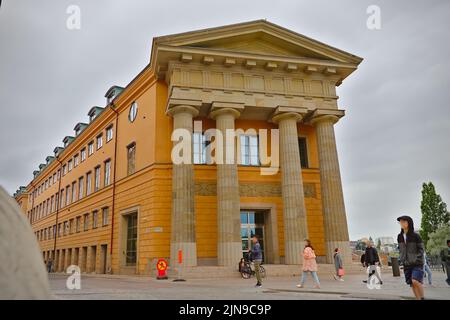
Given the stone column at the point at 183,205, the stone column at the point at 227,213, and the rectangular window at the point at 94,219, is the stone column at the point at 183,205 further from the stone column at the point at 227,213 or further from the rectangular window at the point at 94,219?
the rectangular window at the point at 94,219

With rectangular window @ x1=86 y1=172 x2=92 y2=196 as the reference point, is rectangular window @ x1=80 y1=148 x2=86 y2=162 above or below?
above

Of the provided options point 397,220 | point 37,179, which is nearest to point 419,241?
point 397,220

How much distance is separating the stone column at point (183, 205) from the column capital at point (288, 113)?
536 centimetres

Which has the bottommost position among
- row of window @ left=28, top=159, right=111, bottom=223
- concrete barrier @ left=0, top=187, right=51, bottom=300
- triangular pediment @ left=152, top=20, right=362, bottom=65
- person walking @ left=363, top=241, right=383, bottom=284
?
person walking @ left=363, top=241, right=383, bottom=284

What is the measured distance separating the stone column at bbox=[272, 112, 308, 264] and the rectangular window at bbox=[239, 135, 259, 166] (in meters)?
Result: 1.90

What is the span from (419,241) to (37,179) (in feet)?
190

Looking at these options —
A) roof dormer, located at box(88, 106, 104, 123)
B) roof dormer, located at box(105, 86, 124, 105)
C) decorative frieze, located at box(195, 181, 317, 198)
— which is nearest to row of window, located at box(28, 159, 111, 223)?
roof dormer, located at box(105, 86, 124, 105)

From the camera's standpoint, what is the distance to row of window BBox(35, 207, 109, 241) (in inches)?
1128

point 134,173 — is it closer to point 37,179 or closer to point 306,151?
point 306,151

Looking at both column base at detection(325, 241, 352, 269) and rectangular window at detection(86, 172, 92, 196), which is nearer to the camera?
column base at detection(325, 241, 352, 269)

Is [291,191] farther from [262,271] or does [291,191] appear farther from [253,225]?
[262,271]

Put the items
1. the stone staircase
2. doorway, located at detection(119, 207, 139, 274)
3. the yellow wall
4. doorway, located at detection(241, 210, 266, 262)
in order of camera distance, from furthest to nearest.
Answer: doorway, located at detection(119, 207, 139, 274), doorway, located at detection(241, 210, 266, 262), the yellow wall, the stone staircase

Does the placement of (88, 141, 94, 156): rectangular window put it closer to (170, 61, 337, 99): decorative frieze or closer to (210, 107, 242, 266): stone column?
(170, 61, 337, 99): decorative frieze

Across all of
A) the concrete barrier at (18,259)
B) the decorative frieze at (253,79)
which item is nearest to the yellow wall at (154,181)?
the decorative frieze at (253,79)
